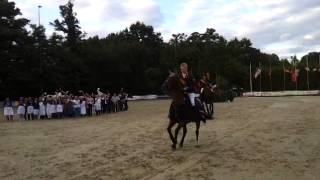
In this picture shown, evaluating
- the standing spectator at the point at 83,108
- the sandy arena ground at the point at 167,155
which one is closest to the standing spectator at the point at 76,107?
the standing spectator at the point at 83,108

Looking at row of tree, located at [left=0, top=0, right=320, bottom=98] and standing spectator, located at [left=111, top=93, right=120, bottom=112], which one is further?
row of tree, located at [left=0, top=0, right=320, bottom=98]

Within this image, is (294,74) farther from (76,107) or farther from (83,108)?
(76,107)

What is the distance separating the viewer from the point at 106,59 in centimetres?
8912

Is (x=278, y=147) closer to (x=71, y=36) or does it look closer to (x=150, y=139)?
(x=150, y=139)

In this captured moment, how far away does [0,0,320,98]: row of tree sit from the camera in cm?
7519

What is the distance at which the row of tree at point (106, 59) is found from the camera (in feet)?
247

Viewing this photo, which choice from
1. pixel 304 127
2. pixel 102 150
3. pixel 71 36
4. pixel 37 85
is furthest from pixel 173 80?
pixel 71 36

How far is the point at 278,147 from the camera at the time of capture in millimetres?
14469

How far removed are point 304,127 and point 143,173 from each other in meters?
10.4

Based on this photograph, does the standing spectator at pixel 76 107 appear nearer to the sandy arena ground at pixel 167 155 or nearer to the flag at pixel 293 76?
the sandy arena ground at pixel 167 155

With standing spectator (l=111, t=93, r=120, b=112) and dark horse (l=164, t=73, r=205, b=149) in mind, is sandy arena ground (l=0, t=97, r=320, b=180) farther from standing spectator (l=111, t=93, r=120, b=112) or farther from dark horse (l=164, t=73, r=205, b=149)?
standing spectator (l=111, t=93, r=120, b=112)

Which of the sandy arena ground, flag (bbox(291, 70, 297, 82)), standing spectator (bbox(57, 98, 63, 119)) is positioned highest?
flag (bbox(291, 70, 297, 82))

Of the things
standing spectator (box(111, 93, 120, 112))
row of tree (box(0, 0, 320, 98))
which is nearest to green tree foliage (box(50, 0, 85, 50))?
row of tree (box(0, 0, 320, 98))

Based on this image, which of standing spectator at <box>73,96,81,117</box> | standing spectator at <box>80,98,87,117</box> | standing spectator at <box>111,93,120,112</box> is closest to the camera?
standing spectator at <box>73,96,81,117</box>
